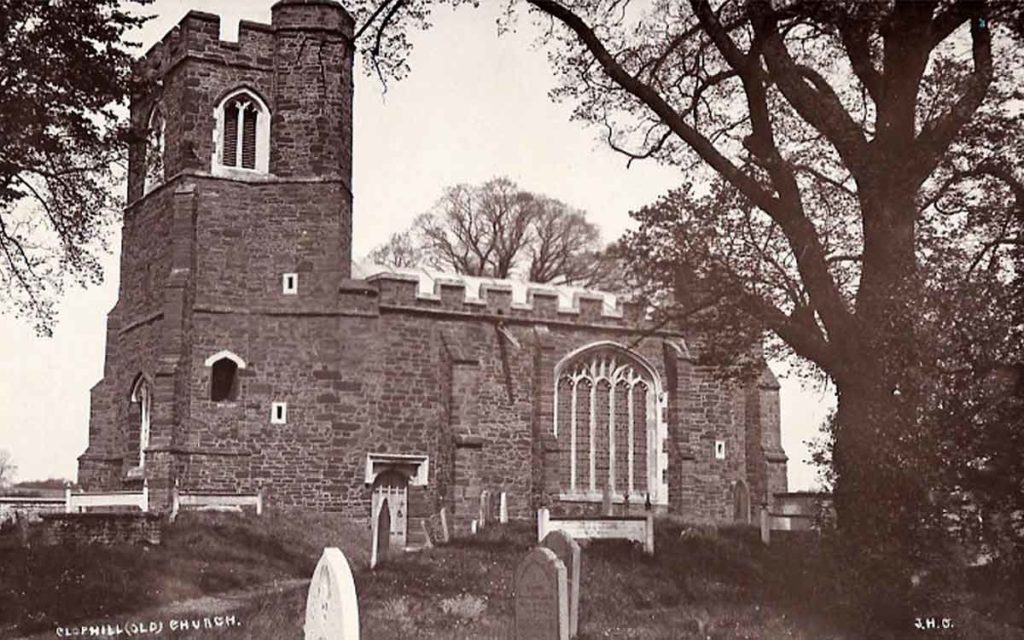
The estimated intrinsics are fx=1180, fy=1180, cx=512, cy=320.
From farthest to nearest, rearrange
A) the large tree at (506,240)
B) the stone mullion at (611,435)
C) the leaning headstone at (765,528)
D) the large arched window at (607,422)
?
the large tree at (506,240) < the stone mullion at (611,435) < the large arched window at (607,422) < the leaning headstone at (765,528)

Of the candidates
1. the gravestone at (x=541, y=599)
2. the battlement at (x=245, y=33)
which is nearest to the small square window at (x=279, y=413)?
the battlement at (x=245, y=33)

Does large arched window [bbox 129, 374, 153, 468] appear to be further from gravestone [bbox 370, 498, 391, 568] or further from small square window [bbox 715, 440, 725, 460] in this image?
small square window [bbox 715, 440, 725, 460]

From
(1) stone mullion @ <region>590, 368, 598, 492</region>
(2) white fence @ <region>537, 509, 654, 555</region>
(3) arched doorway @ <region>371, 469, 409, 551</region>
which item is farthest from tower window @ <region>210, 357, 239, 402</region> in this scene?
(2) white fence @ <region>537, 509, 654, 555</region>

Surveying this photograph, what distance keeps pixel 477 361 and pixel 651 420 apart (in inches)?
180

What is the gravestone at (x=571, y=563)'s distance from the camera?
11.3 meters

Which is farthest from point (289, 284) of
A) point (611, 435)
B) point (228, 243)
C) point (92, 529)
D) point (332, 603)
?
point (332, 603)

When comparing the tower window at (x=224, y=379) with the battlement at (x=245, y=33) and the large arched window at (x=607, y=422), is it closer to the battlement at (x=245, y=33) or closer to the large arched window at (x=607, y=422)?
the battlement at (x=245, y=33)

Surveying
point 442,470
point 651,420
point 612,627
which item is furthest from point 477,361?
point 612,627

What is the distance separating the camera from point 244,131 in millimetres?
23422


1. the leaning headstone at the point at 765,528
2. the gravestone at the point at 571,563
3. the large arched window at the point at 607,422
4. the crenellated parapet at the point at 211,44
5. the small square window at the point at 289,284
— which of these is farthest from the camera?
the large arched window at the point at 607,422

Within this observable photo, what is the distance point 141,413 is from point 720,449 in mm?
12495

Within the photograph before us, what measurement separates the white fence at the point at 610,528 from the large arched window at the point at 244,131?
403 inches

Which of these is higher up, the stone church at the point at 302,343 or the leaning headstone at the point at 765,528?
the stone church at the point at 302,343

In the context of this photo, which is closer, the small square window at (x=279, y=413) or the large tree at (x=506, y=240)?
the small square window at (x=279, y=413)
